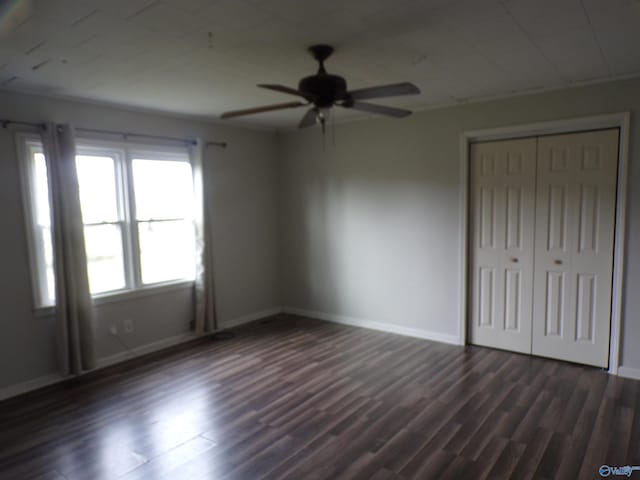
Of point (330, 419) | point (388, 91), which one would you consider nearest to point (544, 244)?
point (388, 91)

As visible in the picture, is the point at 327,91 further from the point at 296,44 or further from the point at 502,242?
the point at 502,242

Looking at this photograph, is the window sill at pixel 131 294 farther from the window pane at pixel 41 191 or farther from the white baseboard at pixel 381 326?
the white baseboard at pixel 381 326

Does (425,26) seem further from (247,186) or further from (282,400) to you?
(247,186)

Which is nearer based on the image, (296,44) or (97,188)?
(296,44)

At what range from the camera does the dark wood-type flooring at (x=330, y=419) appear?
246 cm

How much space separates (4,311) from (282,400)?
245cm

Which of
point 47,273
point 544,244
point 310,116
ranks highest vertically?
point 310,116

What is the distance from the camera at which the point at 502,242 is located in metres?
4.19

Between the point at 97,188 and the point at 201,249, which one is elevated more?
the point at 97,188

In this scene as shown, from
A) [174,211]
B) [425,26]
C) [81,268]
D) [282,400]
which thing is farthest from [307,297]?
[425,26]

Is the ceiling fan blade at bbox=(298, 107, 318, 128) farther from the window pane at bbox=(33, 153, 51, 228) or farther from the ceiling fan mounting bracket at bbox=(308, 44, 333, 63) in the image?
the window pane at bbox=(33, 153, 51, 228)

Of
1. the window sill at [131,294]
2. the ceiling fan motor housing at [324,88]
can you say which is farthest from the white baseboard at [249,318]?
the ceiling fan motor housing at [324,88]

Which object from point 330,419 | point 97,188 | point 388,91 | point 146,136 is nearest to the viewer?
point 388,91

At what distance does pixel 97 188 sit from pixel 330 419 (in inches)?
123
